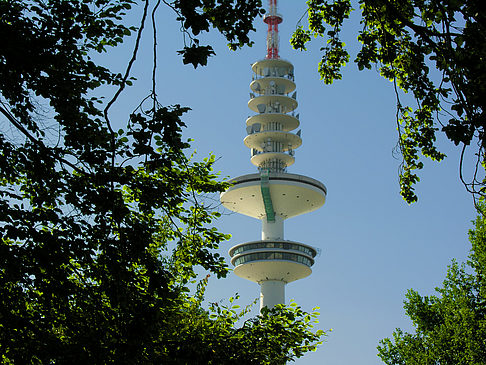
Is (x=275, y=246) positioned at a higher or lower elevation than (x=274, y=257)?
higher

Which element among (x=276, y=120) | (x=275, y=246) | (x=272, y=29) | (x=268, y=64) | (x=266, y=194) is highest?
(x=272, y=29)

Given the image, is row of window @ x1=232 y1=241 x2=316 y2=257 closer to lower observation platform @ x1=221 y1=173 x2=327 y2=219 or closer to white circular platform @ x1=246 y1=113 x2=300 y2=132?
lower observation platform @ x1=221 y1=173 x2=327 y2=219

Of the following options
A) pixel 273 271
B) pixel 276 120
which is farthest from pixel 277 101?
pixel 273 271

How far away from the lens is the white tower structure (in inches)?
3469

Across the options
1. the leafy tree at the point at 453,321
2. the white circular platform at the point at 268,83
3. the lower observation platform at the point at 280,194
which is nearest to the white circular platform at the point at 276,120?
the white circular platform at the point at 268,83

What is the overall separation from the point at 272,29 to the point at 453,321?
7489 cm

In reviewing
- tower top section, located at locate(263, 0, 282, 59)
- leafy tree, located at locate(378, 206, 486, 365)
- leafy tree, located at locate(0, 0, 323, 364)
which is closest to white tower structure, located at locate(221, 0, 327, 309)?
tower top section, located at locate(263, 0, 282, 59)

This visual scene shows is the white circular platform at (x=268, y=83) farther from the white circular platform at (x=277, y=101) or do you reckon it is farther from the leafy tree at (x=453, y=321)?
the leafy tree at (x=453, y=321)

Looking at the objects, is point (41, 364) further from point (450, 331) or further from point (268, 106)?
point (268, 106)

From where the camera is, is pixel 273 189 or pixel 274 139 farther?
pixel 274 139

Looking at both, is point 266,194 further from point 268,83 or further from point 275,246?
point 268,83

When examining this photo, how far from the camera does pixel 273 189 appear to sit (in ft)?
290

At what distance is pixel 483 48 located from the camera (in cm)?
928

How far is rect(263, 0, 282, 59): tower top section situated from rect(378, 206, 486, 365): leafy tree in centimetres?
6778
